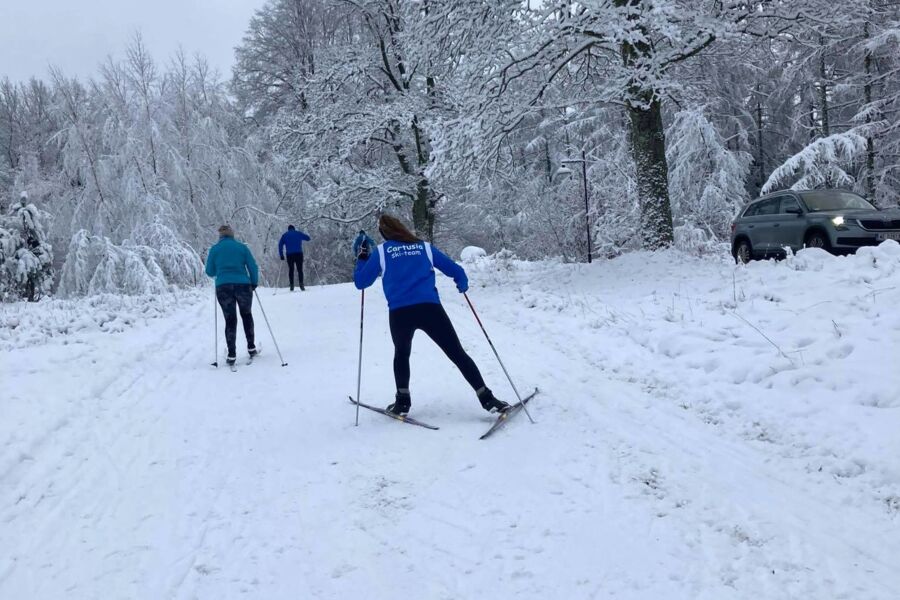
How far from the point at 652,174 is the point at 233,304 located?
8518mm

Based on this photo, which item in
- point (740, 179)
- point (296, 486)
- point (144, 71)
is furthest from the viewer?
point (740, 179)

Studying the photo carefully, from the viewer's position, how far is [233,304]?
8.91 m

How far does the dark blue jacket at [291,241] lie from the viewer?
17016 mm

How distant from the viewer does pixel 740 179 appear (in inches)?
978

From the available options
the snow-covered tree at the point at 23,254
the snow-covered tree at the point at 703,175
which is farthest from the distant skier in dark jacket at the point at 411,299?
the snow-covered tree at the point at 703,175

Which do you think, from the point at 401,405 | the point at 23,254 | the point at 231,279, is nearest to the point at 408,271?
the point at 401,405

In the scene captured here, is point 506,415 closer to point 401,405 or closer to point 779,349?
point 401,405

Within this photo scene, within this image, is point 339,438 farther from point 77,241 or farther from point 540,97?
point 77,241

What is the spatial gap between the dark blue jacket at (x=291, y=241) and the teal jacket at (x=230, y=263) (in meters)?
8.05

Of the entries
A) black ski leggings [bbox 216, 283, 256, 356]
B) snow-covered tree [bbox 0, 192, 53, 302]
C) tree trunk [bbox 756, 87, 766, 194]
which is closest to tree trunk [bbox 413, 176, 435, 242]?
black ski leggings [bbox 216, 283, 256, 356]

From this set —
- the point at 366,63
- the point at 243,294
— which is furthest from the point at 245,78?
the point at 243,294

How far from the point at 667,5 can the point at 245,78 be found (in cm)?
2115

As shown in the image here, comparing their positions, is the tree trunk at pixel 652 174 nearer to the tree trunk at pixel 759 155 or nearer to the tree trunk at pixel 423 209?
the tree trunk at pixel 423 209

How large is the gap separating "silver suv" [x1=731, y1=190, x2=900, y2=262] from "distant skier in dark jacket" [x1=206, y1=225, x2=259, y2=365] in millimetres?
9971
